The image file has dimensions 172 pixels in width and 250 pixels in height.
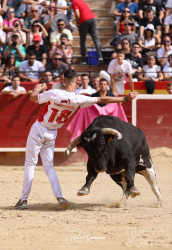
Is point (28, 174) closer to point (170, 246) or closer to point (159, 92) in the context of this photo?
point (170, 246)

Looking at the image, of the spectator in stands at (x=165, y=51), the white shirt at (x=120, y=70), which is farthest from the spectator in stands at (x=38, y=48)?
the spectator in stands at (x=165, y=51)

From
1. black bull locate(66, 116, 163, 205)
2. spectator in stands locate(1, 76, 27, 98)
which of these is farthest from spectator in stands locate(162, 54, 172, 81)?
black bull locate(66, 116, 163, 205)

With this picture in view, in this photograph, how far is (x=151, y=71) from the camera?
9.00 m

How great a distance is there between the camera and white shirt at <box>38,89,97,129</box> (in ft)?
14.0

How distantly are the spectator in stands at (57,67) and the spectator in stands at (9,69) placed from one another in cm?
76

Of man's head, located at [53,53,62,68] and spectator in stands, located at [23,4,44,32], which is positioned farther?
spectator in stands, located at [23,4,44,32]

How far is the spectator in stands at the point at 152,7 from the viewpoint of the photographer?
10508 mm

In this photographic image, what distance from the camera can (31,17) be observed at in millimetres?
10406

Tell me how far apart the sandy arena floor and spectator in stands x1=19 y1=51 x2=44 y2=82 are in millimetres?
3201

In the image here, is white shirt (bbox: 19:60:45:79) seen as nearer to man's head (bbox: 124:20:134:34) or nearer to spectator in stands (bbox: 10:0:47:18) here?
man's head (bbox: 124:20:134:34)

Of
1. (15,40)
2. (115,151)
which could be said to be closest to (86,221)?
(115,151)

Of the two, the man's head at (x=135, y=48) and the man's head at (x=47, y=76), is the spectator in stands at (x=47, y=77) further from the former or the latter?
the man's head at (x=135, y=48)

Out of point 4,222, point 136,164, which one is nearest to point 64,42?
point 136,164

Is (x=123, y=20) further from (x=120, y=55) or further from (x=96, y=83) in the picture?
(x=120, y=55)
